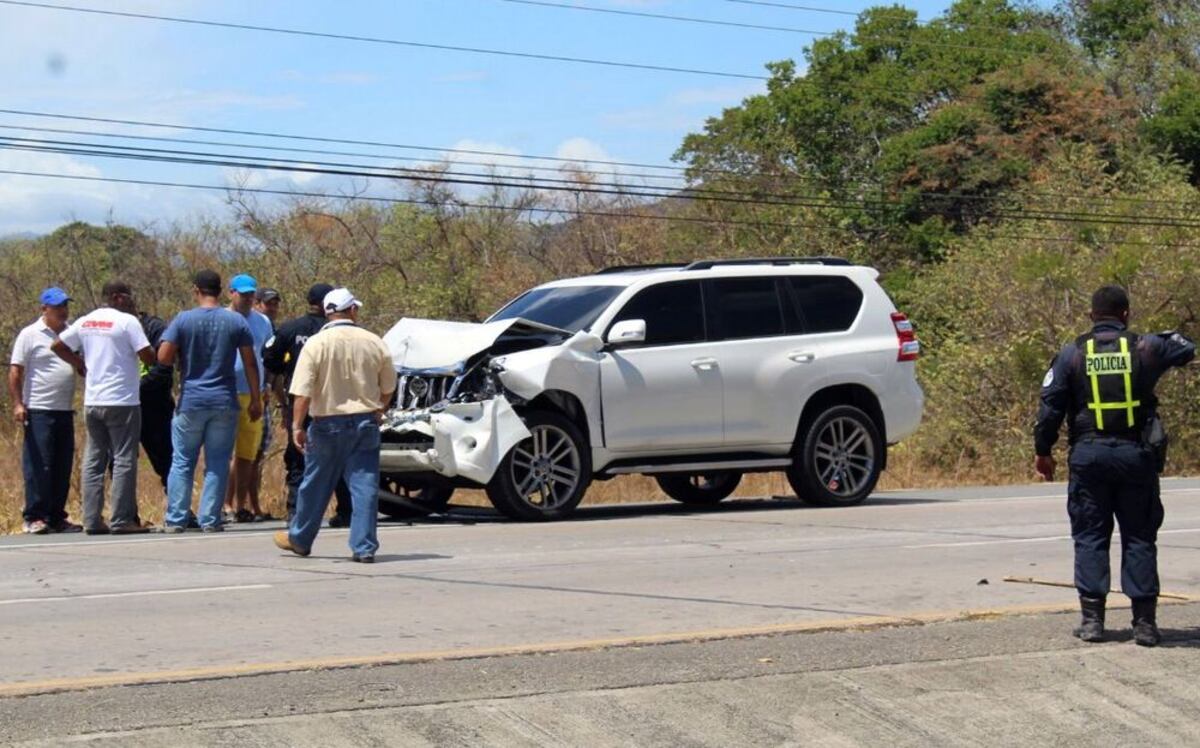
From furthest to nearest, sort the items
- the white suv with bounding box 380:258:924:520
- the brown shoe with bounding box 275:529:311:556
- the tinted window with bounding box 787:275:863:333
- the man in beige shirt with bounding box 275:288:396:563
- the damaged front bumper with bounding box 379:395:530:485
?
the tinted window with bounding box 787:275:863:333
the white suv with bounding box 380:258:924:520
the damaged front bumper with bounding box 379:395:530:485
the brown shoe with bounding box 275:529:311:556
the man in beige shirt with bounding box 275:288:396:563

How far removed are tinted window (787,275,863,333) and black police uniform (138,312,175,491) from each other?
17.7 feet

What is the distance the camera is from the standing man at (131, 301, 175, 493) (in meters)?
14.2

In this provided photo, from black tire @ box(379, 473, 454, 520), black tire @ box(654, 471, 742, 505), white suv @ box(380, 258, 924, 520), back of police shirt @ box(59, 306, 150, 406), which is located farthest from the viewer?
black tire @ box(654, 471, 742, 505)

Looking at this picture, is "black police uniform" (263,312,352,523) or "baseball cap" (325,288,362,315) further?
"black police uniform" (263,312,352,523)

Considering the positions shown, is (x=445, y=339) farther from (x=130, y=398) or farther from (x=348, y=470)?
(x=348, y=470)

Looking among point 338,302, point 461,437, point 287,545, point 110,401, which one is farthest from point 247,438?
point 338,302

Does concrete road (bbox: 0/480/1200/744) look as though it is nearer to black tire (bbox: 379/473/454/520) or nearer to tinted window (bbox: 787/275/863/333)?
black tire (bbox: 379/473/454/520)

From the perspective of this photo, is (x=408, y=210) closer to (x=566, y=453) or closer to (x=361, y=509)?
(x=566, y=453)

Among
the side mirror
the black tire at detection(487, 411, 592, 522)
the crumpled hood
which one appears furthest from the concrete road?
the side mirror

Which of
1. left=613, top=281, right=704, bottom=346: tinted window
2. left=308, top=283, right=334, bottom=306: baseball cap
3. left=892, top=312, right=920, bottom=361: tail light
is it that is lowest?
left=892, top=312, right=920, bottom=361: tail light

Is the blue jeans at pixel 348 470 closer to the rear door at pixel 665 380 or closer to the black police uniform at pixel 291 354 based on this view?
the black police uniform at pixel 291 354

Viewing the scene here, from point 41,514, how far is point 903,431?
741 cm

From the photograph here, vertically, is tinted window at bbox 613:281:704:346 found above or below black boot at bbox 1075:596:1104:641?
above

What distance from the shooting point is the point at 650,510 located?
15.8m
